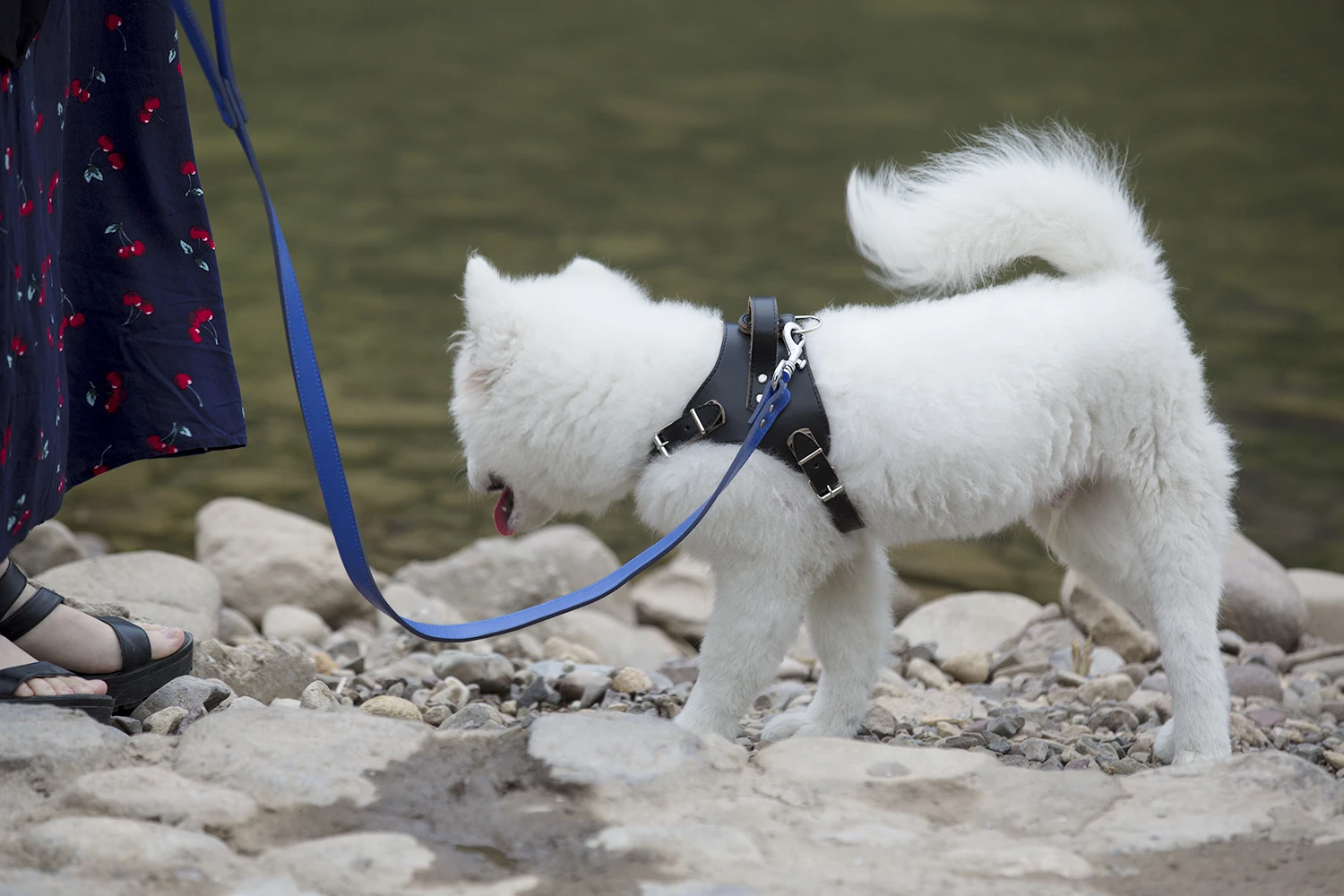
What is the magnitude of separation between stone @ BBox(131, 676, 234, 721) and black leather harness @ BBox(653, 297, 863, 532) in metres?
1.29

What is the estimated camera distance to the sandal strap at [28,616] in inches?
117

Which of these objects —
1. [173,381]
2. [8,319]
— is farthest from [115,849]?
[173,381]

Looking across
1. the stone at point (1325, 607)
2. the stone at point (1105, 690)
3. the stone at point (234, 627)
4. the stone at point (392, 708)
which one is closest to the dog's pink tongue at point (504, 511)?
the stone at point (392, 708)

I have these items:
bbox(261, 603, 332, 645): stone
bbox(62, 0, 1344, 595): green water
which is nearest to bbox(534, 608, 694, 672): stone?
bbox(261, 603, 332, 645): stone

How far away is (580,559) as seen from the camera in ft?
20.5

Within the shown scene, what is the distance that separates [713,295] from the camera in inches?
371

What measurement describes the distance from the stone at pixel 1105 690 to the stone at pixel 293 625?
2.83 meters

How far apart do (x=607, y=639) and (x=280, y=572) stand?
1.39 metres

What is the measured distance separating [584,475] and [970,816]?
126cm

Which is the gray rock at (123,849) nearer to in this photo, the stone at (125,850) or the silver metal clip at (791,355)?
the stone at (125,850)

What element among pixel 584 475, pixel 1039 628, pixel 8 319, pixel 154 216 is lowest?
pixel 1039 628

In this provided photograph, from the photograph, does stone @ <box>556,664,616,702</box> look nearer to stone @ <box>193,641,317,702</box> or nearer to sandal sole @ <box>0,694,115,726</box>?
stone @ <box>193,641,317,702</box>

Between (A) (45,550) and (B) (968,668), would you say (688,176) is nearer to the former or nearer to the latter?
(A) (45,550)

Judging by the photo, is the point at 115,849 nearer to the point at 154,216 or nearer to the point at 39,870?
the point at 39,870
